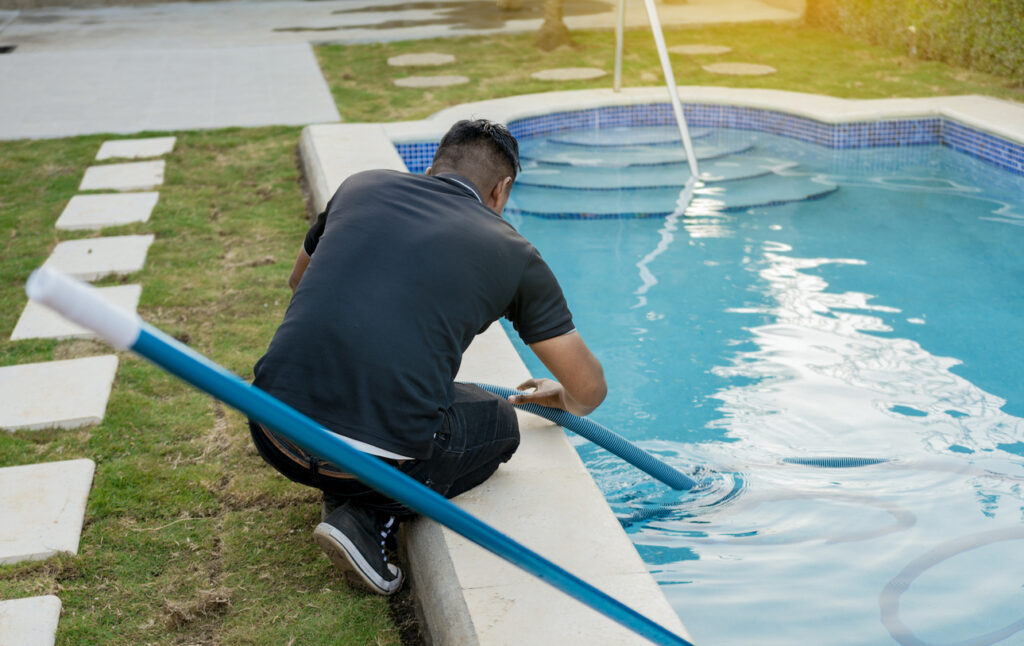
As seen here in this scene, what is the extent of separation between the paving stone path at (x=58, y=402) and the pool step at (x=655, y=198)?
2.62 metres

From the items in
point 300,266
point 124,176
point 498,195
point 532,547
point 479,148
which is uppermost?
point 479,148

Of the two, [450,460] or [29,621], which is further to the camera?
[450,460]

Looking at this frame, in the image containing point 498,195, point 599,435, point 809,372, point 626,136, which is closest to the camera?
point 498,195

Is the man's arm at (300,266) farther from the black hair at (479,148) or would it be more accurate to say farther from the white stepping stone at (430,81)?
the white stepping stone at (430,81)

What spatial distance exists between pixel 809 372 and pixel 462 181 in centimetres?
261

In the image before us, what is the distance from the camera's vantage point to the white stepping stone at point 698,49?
1102 cm

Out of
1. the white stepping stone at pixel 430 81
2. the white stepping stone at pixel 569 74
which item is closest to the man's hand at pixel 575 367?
→ the white stepping stone at pixel 430 81

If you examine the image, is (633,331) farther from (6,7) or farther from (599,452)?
(6,7)

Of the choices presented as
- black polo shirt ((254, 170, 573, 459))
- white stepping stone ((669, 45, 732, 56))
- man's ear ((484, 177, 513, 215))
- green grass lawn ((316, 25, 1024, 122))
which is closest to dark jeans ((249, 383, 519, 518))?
black polo shirt ((254, 170, 573, 459))

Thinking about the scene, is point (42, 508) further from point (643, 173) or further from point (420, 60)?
point (420, 60)

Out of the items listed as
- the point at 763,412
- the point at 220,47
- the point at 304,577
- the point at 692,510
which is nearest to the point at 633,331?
→ the point at 763,412

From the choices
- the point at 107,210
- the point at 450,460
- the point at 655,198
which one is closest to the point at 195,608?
the point at 450,460

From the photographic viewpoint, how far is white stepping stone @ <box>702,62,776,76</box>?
389 inches

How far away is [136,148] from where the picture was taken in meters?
7.32
